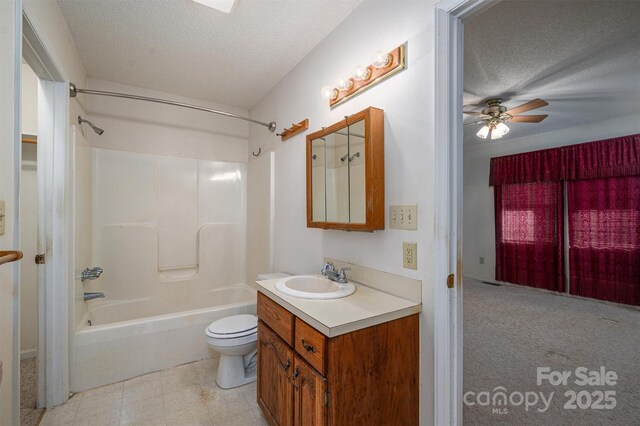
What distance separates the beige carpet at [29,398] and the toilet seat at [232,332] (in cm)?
101

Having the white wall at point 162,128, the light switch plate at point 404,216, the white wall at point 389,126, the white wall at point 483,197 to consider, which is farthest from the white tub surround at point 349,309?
the white wall at point 483,197

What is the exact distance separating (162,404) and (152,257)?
56.6 inches

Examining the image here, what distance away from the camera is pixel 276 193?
102 inches

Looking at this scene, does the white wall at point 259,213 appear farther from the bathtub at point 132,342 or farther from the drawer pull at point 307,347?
the drawer pull at point 307,347

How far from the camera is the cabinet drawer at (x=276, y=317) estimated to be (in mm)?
1307

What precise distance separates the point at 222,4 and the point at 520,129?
4.24 metres

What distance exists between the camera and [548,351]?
2.37 m

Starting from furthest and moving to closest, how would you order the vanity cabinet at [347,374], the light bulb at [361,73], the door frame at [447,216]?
the light bulb at [361,73]
the door frame at [447,216]
the vanity cabinet at [347,374]

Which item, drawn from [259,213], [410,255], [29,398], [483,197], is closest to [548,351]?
[410,255]

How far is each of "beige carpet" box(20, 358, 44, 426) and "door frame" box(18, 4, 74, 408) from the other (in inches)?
2.4

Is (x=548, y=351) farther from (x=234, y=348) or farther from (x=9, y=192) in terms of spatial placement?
(x=9, y=192)

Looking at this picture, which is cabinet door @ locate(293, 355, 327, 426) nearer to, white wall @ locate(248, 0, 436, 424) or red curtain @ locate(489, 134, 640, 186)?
white wall @ locate(248, 0, 436, 424)

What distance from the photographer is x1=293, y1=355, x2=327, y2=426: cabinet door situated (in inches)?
41.6

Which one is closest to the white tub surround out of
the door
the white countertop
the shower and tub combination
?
the white countertop
